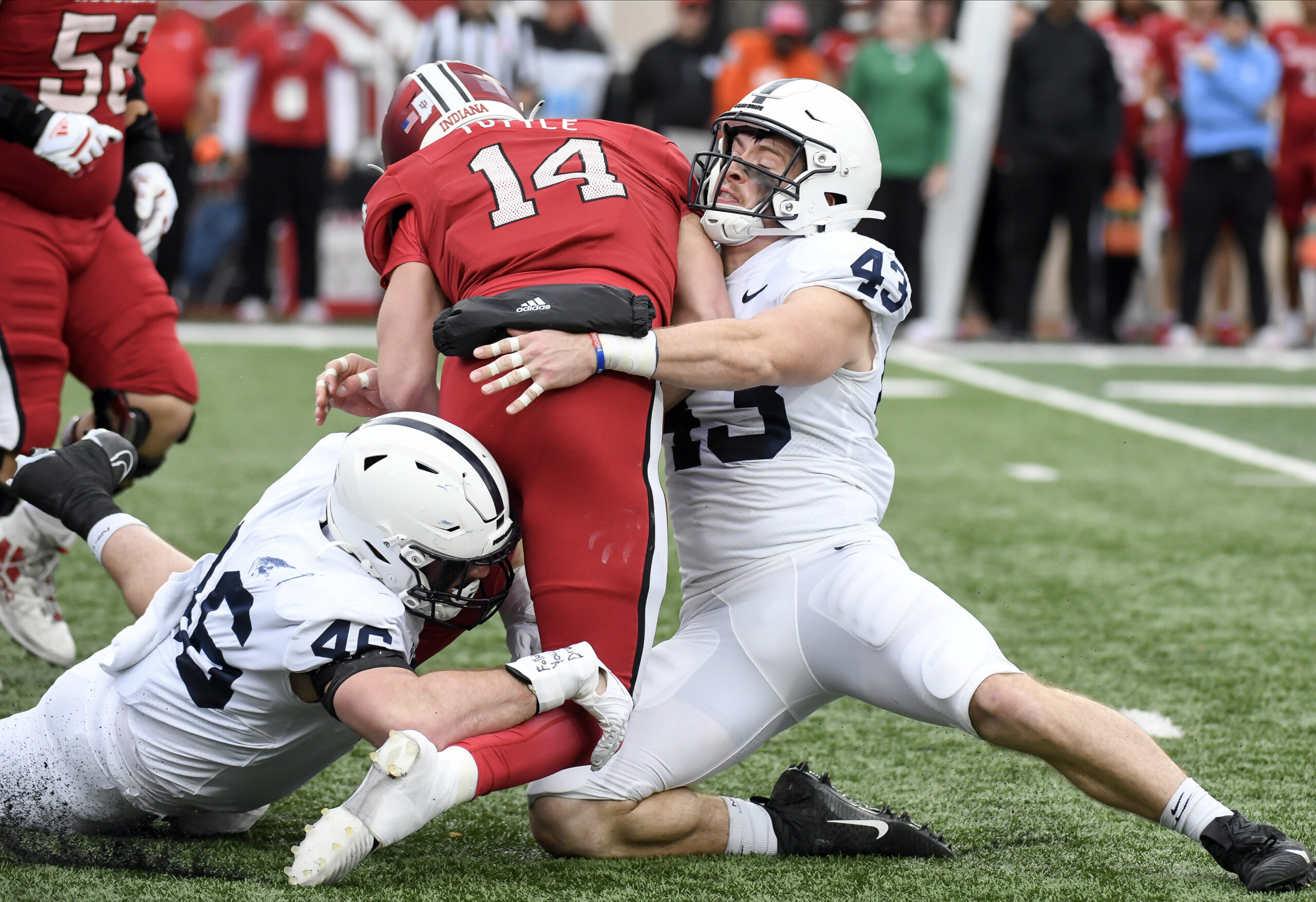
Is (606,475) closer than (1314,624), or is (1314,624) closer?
(606,475)

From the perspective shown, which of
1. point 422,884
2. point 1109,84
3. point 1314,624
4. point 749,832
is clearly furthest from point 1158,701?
point 1109,84

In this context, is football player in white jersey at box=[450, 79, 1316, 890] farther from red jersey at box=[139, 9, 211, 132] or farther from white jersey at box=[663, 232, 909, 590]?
red jersey at box=[139, 9, 211, 132]

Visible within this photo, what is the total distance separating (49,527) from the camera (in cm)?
361

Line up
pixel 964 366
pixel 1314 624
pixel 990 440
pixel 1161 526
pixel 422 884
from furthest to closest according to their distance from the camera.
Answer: pixel 964 366 → pixel 990 440 → pixel 1161 526 → pixel 1314 624 → pixel 422 884

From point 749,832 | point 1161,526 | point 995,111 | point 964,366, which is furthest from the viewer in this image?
point 995,111

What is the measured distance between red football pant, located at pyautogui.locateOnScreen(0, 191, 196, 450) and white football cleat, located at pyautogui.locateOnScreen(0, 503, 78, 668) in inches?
7.4

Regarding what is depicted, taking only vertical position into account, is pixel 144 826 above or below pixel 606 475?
below

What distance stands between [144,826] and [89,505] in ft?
1.99

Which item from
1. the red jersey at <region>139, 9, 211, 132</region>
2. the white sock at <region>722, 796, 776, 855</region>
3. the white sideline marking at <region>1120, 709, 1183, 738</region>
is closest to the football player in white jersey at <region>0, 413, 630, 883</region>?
the white sock at <region>722, 796, 776, 855</region>

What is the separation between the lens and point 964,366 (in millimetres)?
9539

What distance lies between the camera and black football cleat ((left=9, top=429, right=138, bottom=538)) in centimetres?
304

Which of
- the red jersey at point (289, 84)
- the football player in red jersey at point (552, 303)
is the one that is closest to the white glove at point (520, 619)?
the football player in red jersey at point (552, 303)

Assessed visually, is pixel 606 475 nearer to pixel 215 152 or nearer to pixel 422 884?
pixel 422 884

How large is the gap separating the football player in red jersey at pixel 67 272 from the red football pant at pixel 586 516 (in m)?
1.38
